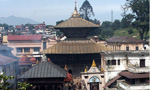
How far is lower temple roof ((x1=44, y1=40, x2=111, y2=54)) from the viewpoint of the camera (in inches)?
1374

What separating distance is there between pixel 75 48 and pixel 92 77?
4.09m

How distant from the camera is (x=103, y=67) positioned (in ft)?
116

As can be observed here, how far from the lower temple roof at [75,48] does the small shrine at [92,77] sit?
7.82 feet

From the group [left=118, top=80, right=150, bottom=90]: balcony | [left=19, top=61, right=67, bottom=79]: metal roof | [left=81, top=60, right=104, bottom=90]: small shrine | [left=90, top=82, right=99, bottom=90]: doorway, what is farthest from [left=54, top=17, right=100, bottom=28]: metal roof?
[left=19, top=61, right=67, bottom=79]: metal roof

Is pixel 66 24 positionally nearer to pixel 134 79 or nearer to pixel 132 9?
pixel 134 79

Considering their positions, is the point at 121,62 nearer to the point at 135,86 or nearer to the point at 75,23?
the point at 135,86

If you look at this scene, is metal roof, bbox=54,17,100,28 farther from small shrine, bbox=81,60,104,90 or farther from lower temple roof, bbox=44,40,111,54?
small shrine, bbox=81,60,104,90

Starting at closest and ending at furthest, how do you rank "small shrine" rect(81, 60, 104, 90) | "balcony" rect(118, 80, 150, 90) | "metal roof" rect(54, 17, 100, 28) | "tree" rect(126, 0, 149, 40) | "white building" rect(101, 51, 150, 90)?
"balcony" rect(118, 80, 150, 90) < "small shrine" rect(81, 60, 104, 90) < "white building" rect(101, 51, 150, 90) < "metal roof" rect(54, 17, 100, 28) < "tree" rect(126, 0, 149, 40)

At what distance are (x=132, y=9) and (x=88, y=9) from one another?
35007 mm

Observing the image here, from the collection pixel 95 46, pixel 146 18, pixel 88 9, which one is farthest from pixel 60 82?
pixel 88 9

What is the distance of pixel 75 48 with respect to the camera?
35438 millimetres

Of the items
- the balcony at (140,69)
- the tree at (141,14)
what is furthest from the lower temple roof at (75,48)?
the tree at (141,14)

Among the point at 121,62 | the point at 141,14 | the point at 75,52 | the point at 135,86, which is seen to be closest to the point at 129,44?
the point at 141,14

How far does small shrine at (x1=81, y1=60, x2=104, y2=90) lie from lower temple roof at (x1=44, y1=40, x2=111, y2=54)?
238 cm
